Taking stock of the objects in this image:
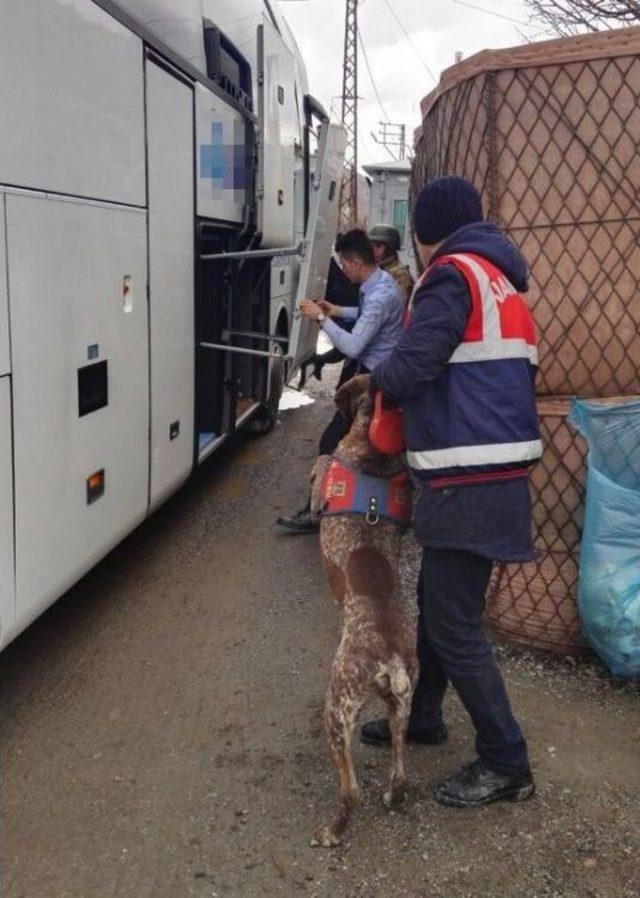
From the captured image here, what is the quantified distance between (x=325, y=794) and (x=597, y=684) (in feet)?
4.34

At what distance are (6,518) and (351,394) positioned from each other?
139cm

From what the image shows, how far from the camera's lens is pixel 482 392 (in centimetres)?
254

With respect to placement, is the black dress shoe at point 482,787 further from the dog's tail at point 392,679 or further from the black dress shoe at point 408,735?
the dog's tail at point 392,679

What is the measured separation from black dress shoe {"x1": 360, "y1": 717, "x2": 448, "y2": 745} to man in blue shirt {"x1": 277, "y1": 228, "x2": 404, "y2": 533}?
76.3 inches

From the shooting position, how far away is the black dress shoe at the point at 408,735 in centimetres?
312

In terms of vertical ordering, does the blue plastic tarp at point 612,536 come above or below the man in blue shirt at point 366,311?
below

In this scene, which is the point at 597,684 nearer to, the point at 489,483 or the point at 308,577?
the point at 489,483

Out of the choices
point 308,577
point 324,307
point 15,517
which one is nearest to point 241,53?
point 324,307

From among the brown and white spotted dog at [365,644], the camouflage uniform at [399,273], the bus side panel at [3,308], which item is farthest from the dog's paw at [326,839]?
the camouflage uniform at [399,273]

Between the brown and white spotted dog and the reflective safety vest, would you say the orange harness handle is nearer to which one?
the brown and white spotted dog

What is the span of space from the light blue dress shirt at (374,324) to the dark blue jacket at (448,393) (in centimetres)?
169

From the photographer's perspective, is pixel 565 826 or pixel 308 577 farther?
pixel 308 577

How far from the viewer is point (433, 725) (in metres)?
3.12

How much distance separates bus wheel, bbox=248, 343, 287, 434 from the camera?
25.3 ft
